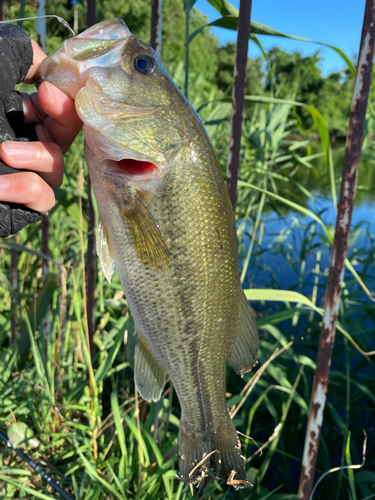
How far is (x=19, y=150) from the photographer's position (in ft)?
3.38

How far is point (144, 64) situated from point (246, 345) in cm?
95

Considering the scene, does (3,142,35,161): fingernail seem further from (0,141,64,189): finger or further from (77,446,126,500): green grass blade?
(77,446,126,500): green grass blade

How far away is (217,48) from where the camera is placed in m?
37.0

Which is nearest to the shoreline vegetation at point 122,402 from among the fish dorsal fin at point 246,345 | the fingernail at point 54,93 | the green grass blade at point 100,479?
the green grass blade at point 100,479

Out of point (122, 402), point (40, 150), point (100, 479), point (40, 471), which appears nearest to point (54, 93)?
point (40, 150)

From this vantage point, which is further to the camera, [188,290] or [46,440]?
[46,440]

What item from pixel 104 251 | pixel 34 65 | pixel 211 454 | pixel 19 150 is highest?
pixel 34 65

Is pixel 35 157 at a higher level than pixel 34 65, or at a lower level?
lower

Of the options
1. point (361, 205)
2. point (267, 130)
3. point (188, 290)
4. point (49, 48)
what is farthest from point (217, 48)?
point (188, 290)

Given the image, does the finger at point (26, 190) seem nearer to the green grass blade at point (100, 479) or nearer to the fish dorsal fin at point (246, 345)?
the fish dorsal fin at point (246, 345)

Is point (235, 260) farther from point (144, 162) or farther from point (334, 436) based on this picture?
point (334, 436)

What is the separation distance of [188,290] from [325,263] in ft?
18.1

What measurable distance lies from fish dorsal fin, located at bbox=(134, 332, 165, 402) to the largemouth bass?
2 cm

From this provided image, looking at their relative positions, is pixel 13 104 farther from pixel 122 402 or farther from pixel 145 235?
pixel 122 402
